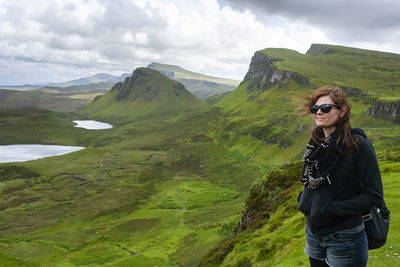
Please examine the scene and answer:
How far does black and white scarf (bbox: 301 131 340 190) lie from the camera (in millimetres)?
6465

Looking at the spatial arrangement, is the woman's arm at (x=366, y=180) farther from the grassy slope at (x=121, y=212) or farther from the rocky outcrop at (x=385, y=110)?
the rocky outcrop at (x=385, y=110)

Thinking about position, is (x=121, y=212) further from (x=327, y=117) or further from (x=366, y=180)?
(x=366, y=180)

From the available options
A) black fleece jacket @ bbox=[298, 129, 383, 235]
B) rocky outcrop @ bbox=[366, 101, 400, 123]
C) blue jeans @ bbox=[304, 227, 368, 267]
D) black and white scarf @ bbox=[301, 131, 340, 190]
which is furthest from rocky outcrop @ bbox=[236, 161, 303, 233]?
rocky outcrop @ bbox=[366, 101, 400, 123]

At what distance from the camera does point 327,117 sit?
678cm

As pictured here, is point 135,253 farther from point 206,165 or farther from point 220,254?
point 206,165

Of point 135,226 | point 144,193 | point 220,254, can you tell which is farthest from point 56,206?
point 220,254

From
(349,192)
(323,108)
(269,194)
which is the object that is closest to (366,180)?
(349,192)

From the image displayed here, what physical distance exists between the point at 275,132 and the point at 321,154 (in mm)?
196902

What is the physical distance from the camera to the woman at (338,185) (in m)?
5.98

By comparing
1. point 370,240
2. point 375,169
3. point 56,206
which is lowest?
point 56,206

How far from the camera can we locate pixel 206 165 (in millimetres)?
189875

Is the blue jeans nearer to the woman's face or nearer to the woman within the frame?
the woman

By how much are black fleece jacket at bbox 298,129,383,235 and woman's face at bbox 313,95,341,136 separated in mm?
533

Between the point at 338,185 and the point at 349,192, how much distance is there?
296 mm
